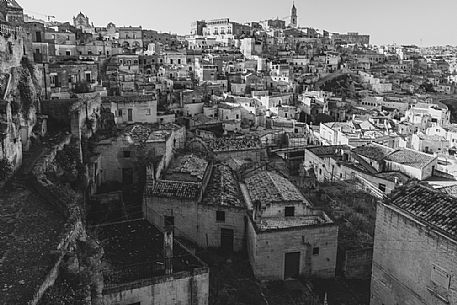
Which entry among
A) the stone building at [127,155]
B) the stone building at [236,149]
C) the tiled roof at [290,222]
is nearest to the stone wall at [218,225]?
the tiled roof at [290,222]

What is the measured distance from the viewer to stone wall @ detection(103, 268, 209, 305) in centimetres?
1205

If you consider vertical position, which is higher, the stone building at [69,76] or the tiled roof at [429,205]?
the stone building at [69,76]

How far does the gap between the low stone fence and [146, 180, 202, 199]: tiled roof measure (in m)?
3.08

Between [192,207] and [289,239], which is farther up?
[192,207]

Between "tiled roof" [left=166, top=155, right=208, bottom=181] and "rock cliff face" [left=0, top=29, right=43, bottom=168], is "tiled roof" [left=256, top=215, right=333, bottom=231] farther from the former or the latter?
A: "rock cliff face" [left=0, top=29, right=43, bottom=168]

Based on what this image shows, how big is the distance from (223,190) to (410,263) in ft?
29.4

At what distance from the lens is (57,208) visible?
12.4 m

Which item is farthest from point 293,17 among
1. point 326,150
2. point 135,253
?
point 135,253

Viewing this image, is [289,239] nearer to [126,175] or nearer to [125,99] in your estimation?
[126,175]

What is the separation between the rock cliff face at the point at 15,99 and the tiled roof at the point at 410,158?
24.0m

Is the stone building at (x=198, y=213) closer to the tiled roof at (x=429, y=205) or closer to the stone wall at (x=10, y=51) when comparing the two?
the tiled roof at (x=429, y=205)

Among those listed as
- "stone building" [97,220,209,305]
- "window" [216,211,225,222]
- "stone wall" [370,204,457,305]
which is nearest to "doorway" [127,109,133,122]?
"window" [216,211,225,222]

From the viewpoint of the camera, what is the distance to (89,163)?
66.1 feet

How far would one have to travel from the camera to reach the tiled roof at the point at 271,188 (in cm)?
1863
